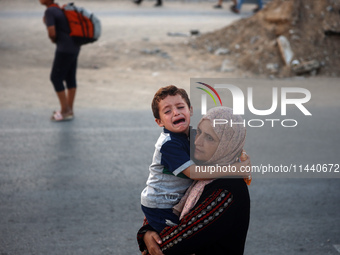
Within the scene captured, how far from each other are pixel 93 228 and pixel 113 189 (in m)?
0.87

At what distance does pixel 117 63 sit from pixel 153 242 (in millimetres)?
10361

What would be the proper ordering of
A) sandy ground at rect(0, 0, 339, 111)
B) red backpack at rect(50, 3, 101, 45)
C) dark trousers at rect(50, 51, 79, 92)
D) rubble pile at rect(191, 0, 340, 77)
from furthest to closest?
rubble pile at rect(191, 0, 340, 77)
sandy ground at rect(0, 0, 339, 111)
dark trousers at rect(50, 51, 79, 92)
red backpack at rect(50, 3, 101, 45)

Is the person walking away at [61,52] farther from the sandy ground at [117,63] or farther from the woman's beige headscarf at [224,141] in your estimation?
the woman's beige headscarf at [224,141]

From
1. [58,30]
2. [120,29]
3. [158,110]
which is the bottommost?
[120,29]

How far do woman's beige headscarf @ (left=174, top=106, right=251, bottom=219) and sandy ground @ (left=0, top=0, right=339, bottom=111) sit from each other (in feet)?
21.0

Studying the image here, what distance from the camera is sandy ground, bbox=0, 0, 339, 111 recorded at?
927 cm

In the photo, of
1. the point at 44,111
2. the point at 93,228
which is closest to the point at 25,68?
the point at 44,111

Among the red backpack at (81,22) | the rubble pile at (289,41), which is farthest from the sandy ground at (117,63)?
the red backpack at (81,22)

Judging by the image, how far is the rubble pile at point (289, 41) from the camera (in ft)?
37.4

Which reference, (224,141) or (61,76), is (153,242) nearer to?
(224,141)

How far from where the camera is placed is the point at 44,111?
26.7 feet

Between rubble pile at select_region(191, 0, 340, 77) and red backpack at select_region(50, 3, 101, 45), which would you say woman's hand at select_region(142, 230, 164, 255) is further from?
rubble pile at select_region(191, 0, 340, 77)

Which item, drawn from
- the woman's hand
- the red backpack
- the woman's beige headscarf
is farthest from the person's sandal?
the woman's beige headscarf

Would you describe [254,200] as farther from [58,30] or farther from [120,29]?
[120,29]
